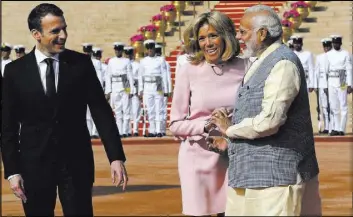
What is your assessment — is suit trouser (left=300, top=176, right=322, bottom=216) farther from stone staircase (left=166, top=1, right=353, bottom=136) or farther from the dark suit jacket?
stone staircase (left=166, top=1, right=353, bottom=136)

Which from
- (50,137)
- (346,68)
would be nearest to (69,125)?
(50,137)

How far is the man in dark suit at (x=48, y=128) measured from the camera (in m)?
6.66

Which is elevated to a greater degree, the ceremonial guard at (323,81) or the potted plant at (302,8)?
the potted plant at (302,8)

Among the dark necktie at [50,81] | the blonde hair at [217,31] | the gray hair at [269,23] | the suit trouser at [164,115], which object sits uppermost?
the gray hair at [269,23]

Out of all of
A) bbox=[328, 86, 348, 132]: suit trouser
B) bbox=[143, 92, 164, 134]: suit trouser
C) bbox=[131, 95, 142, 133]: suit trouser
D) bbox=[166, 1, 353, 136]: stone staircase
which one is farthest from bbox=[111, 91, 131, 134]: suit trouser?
bbox=[328, 86, 348, 132]: suit trouser

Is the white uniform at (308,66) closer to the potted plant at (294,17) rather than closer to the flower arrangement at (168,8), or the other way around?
the potted plant at (294,17)

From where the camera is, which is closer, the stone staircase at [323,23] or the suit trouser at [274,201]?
the suit trouser at [274,201]

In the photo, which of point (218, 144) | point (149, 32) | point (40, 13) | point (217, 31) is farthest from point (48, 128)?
point (149, 32)

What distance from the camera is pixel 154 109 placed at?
83.4ft

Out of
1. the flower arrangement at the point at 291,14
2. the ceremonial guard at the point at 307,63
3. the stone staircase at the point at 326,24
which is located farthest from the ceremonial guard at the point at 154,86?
the flower arrangement at the point at 291,14

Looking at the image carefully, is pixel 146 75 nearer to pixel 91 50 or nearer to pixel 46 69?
pixel 91 50

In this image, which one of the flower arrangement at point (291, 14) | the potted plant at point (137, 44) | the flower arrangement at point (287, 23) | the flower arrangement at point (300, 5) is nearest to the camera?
the flower arrangement at point (287, 23)

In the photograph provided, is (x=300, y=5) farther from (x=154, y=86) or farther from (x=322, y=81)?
(x=154, y=86)

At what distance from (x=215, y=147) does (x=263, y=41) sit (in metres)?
0.72
